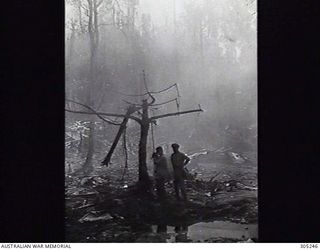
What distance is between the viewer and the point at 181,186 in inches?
56.9

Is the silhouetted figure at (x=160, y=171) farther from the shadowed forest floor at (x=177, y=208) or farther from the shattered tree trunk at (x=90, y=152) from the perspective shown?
the shattered tree trunk at (x=90, y=152)

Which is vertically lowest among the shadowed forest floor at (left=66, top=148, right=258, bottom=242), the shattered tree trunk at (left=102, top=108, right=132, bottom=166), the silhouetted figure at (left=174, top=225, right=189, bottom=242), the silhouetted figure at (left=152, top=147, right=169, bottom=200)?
the silhouetted figure at (left=174, top=225, right=189, bottom=242)

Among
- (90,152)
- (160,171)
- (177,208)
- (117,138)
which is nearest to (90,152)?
(90,152)

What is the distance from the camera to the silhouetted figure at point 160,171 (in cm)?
144

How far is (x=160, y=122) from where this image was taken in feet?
4.75

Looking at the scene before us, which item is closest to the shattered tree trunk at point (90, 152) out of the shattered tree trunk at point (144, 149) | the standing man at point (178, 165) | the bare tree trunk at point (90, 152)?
the bare tree trunk at point (90, 152)

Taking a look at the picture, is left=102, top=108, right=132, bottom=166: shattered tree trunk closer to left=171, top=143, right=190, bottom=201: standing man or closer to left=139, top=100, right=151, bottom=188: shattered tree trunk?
left=139, top=100, right=151, bottom=188: shattered tree trunk

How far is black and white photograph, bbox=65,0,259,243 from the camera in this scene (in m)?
1.43

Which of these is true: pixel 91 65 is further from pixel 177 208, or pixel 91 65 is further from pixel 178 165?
pixel 177 208

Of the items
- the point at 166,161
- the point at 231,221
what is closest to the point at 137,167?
the point at 166,161

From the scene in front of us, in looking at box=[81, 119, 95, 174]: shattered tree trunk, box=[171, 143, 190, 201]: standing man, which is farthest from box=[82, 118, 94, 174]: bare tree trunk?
box=[171, 143, 190, 201]: standing man
